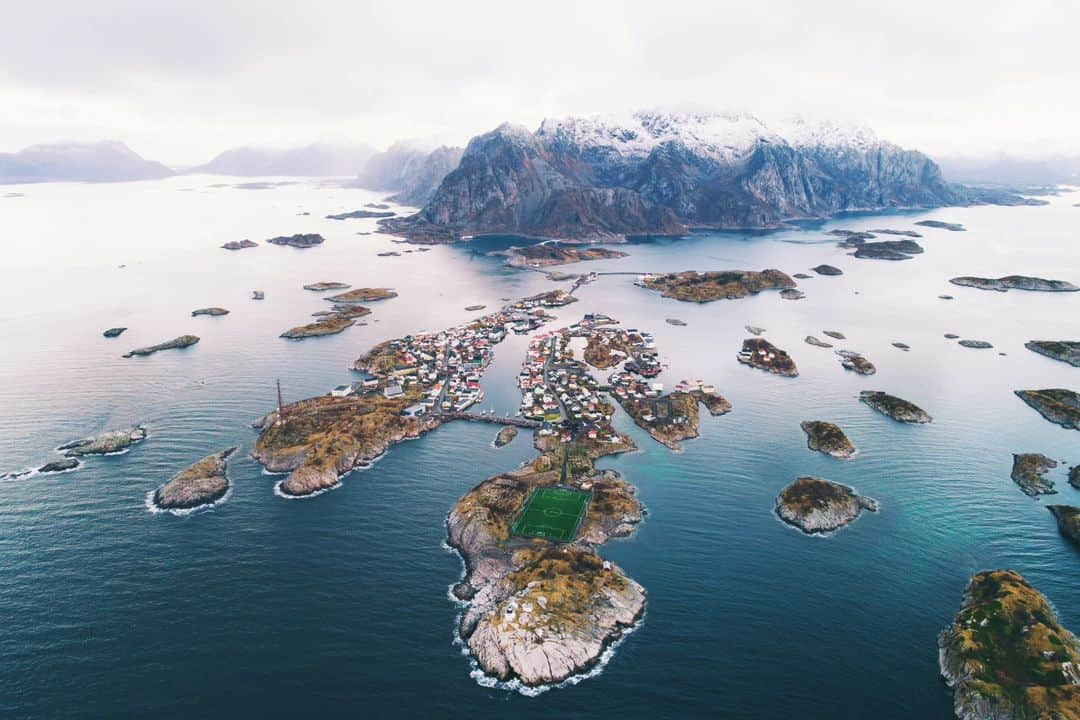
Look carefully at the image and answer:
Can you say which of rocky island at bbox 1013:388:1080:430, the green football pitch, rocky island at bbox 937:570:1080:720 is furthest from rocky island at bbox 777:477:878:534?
rocky island at bbox 1013:388:1080:430

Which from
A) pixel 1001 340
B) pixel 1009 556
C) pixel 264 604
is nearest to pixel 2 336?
pixel 264 604

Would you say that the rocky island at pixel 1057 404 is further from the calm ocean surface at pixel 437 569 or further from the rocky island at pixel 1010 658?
the rocky island at pixel 1010 658

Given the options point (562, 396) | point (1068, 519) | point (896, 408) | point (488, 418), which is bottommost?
point (1068, 519)

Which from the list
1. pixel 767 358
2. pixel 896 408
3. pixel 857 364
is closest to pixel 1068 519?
pixel 896 408

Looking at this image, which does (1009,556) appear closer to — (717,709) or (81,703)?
(717,709)

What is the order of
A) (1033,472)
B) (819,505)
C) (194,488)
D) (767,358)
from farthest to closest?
(767,358)
(1033,472)
(194,488)
(819,505)

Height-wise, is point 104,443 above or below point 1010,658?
above

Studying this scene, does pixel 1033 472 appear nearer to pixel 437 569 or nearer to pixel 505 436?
pixel 505 436

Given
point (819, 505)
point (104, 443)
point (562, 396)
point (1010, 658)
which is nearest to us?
point (1010, 658)
